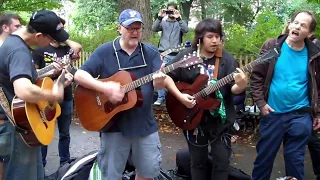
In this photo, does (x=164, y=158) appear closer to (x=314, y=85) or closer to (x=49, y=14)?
(x=314, y=85)

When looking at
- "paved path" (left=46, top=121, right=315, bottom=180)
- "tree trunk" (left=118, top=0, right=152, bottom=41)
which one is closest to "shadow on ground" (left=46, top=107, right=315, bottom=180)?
"paved path" (left=46, top=121, right=315, bottom=180)

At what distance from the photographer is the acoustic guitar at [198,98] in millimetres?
3852

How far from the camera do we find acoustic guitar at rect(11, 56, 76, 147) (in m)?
3.16

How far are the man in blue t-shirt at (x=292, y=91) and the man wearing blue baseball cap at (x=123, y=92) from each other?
1.19 meters

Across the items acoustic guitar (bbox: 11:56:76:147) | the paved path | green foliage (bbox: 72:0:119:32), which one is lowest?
the paved path

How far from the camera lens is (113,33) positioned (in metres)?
10.2

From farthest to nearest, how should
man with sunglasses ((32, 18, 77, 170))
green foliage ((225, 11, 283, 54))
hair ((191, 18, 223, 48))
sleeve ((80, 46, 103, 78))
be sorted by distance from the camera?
green foliage ((225, 11, 283, 54))
man with sunglasses ((32, 18, 77, 170))
hair ((191, 18, 223, 48))
sleeve ((80, 46, 103, 78))

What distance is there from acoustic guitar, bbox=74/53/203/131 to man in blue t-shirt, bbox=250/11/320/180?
0.82m

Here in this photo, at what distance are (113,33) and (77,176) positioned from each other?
642 cm

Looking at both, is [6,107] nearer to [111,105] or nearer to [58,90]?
[58,90]

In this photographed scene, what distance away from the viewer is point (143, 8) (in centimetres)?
953

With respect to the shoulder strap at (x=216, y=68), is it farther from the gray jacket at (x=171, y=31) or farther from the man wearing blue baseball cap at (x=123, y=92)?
the gray jacket at (x=171, y=31)

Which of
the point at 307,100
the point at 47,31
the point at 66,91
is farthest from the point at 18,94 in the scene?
the point at 307,100

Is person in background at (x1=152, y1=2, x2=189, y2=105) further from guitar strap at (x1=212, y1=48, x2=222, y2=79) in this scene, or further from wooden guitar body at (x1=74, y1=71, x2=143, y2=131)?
wooden guitar body at (x1=74, y1=71, x2=143, y2=131)
